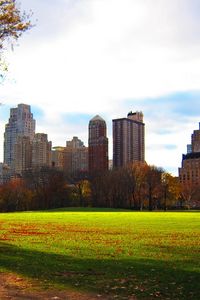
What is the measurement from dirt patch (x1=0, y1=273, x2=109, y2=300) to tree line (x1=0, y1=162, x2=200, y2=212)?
4956 inches

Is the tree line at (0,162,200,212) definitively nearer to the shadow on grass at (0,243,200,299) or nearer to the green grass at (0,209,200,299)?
the green grass at (0,209,200,299)

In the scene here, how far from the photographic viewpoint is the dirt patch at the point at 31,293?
11172mm

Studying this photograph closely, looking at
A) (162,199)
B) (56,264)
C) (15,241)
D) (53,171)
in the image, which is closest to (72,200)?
(53,171)

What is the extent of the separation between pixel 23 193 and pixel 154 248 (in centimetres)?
12035


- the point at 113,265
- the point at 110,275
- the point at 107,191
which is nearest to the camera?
the point at 110,275

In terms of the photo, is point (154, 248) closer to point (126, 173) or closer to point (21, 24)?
point (21, 24)

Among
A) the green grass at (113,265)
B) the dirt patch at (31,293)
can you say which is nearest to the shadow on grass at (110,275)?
the green grass at (113,265)

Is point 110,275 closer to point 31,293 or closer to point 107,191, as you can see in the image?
point 31,293

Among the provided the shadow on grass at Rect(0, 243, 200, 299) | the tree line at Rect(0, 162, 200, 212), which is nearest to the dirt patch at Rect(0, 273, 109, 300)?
the shadow on grass at Rect(0, 243, 200, 299)

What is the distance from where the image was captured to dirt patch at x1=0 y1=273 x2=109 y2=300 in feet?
36.7

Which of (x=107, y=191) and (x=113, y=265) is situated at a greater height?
(x=107, y=191)

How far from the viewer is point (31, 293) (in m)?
11.7

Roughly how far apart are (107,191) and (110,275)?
12972cm

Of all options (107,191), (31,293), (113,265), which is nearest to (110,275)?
(113,265)
